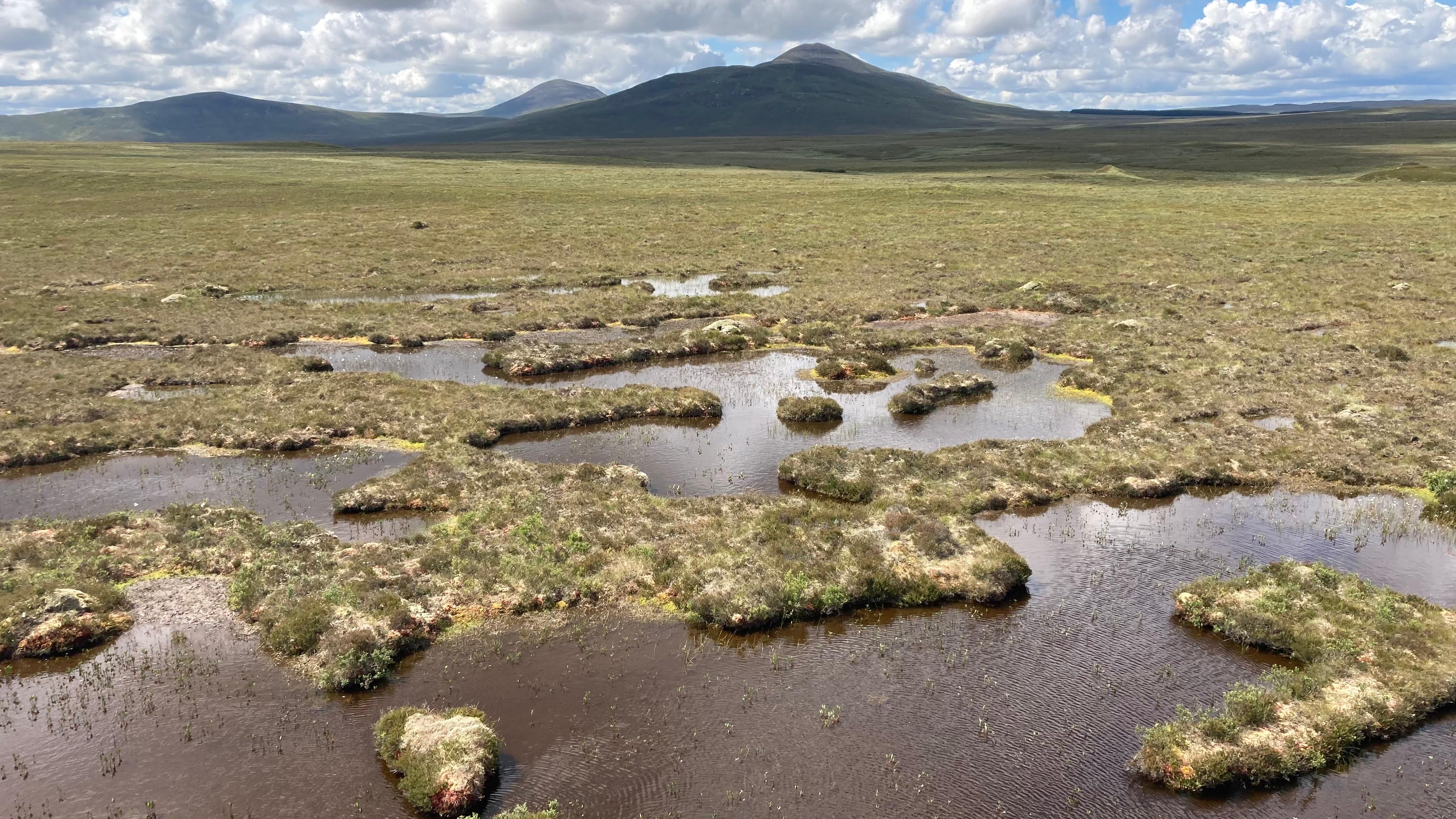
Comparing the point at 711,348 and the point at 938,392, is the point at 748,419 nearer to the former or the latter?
the point at 938,392

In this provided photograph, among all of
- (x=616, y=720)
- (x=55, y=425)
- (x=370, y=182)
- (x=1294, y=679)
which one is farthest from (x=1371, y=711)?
(x=370, y=182)

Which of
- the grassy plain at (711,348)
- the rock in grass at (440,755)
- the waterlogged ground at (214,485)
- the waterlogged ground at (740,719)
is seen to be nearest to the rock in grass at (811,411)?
the grassy plain at (711,348)

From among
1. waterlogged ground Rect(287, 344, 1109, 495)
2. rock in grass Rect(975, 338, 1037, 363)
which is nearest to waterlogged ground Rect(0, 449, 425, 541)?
waterlogged ground Rect(287, 344, 1109, 495)

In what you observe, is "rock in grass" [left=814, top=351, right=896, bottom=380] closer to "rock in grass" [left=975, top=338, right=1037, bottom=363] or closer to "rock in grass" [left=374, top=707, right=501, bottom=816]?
"rock in grass" [left=975, top=338, right=1037, bottom=363]

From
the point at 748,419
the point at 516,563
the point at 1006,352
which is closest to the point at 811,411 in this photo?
the point at 748,419

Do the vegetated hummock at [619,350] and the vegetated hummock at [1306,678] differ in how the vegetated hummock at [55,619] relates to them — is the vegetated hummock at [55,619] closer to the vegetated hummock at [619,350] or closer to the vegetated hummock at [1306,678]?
the vegetated hummock at [1306,678]

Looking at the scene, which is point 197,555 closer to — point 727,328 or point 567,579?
point 567,579

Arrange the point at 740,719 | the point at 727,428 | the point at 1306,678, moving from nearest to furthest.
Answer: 1. the point at 740,719
2. the point at 1306,678
3. the point at 727,428
